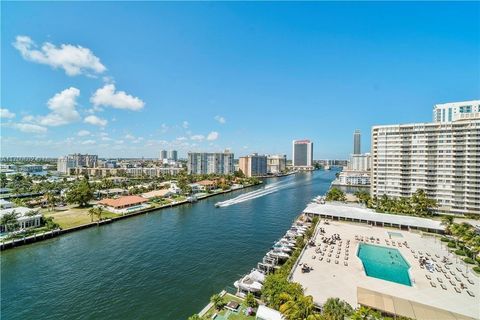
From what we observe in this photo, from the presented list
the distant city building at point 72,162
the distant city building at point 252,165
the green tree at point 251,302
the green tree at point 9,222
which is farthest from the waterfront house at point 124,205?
the distant city building at point 72,162

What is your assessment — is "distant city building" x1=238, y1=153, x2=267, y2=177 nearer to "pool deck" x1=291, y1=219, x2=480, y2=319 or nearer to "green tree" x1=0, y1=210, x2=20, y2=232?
"pool deck" x1=291, y1=219, x2=480, y2=319

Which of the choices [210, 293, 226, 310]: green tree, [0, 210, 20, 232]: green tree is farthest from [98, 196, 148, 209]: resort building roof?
[210, 293, 226, 310]: green tree

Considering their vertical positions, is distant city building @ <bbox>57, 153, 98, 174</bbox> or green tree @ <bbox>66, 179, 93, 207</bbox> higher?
distant city building @ <bbox>57, 153, 98, 174</bbox>

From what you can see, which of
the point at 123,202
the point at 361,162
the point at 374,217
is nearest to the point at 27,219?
the point at 123,202

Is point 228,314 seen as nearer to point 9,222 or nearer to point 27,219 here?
point 9,222

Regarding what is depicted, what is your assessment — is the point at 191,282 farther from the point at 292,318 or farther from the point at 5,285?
the point at 5,285
